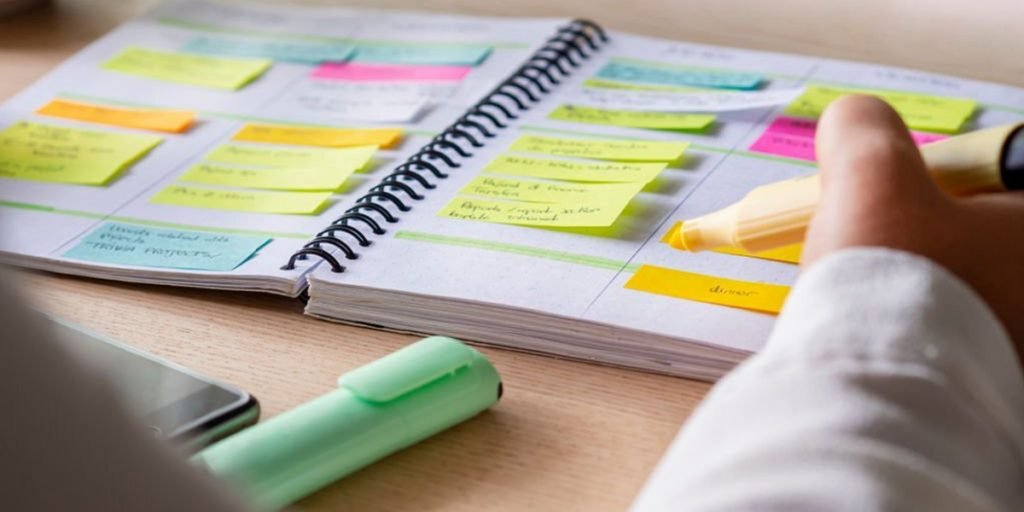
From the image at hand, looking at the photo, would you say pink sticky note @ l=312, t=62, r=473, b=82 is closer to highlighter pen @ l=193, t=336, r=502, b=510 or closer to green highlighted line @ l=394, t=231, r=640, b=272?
green highlighted line @ l=394, t=231, r=640, b=272

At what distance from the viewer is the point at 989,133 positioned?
63cm

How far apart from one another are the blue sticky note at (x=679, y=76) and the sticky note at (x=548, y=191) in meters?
0.21

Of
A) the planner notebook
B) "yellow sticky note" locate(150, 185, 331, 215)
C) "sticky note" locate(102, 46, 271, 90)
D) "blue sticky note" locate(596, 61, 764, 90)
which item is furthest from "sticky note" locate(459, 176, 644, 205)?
"sticky note" locate(102, 46, 271, 90)

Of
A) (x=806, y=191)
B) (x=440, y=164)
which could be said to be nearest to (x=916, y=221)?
(x=806, y=191)

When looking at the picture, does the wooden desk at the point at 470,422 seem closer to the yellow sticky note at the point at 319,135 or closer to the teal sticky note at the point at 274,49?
the yellow sticky note at the point at 319,135

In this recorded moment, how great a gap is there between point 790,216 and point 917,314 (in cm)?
17

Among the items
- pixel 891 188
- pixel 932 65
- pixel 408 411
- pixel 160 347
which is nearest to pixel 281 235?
pixel 160 347

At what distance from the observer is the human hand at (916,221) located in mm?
563

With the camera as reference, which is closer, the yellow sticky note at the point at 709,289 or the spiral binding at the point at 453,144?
the yellow sticky note at the point at 709,289

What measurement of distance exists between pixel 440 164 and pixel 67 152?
0.29m

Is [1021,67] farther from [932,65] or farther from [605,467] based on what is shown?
[605,467]

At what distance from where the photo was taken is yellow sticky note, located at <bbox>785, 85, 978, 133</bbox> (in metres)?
0.97

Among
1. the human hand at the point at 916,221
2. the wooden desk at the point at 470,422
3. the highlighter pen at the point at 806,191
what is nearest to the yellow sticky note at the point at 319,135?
the wooden desk at the point at 470,422

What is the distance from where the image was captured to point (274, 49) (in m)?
1.22
